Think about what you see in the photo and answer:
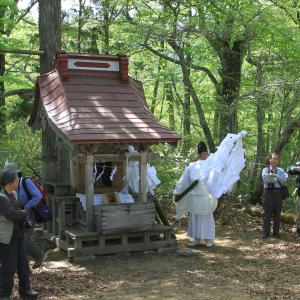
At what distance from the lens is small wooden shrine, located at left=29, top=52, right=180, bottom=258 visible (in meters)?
8.02

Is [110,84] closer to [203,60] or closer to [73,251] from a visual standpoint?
[73,251]

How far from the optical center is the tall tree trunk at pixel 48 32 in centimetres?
1054

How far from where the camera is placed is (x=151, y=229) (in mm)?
8391

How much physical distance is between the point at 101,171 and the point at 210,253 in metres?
2.75

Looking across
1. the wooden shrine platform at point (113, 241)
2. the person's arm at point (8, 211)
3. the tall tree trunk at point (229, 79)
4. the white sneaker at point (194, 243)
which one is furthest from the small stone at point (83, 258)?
the tall tree trunk at point (229, 79)

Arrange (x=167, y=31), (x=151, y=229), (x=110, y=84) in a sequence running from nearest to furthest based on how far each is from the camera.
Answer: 1. (x=151, y=229)
2. (x=110, y=84)
3. (x=167, y=31)

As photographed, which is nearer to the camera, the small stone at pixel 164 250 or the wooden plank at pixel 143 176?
the small stone at pixel 164 250

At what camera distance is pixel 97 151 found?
8672 millimetres

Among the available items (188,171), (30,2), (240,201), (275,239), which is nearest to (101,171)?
(188,171)

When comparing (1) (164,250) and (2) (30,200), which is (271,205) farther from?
(2) (30,200)

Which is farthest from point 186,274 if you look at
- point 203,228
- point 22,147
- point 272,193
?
point 22,147

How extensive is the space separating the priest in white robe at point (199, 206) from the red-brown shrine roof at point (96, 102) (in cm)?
116

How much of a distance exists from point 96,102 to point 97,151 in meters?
0.90

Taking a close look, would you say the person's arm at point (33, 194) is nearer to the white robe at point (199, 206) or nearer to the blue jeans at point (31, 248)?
the blue jeans at point (31, 248)
